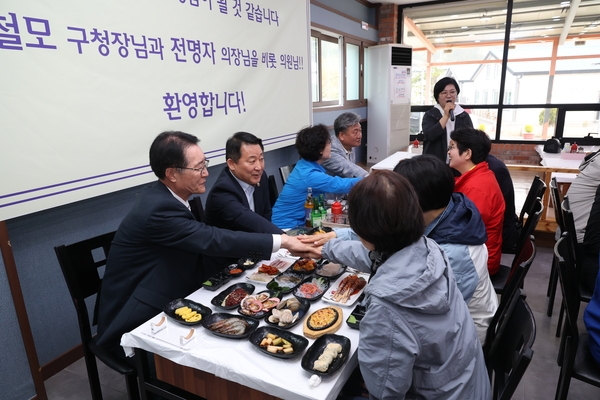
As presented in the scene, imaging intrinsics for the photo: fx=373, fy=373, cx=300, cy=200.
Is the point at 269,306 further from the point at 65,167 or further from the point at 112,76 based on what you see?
the point at 112,76

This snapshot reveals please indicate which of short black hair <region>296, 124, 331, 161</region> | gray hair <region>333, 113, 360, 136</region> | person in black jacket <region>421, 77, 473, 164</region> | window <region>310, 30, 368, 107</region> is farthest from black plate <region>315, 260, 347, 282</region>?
window <region>310, 30, 368, 107</region>

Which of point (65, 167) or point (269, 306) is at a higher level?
point (65, 167)

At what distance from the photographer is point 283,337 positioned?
3.96 ft

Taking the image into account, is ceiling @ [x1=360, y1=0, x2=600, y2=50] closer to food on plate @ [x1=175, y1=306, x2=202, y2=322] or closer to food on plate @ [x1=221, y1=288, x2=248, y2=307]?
food on plate @ [x1=221, y1=288, x2=248, y2=307]

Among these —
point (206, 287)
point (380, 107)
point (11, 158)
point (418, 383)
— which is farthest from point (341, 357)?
point (380, 107)

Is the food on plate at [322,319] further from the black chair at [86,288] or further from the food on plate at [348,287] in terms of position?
the black chair at [86,288]

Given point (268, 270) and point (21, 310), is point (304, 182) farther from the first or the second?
point (21, 310)

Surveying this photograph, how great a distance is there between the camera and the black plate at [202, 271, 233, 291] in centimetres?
155

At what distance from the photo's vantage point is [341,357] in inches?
43.1

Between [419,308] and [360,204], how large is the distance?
307 millimetres

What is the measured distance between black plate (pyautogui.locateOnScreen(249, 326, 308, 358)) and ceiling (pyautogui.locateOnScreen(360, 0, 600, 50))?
6.20 m

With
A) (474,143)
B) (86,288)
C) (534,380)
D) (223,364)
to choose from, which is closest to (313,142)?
(474,143)

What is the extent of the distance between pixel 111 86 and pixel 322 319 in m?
1.77

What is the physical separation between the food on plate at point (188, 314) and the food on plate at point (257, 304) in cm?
16
